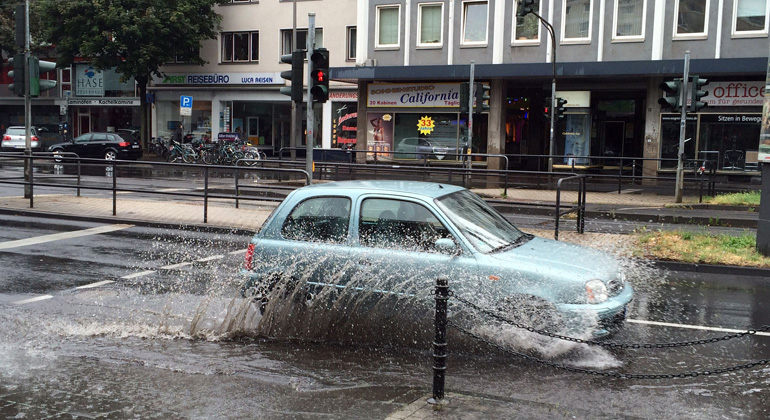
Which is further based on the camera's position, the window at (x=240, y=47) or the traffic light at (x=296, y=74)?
the window at (x=240, y=47)

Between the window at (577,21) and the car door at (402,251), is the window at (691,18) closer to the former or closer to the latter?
the window at (577,21)

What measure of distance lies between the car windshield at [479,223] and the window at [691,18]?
2461 centimetres

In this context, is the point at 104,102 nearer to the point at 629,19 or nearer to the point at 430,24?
the point at 430,24

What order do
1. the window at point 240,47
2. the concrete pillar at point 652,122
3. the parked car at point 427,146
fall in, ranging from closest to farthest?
the concrete pillar at point 652,122, the parked car at point 427,146, the window at point 240,47

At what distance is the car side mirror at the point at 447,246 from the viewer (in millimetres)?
6523

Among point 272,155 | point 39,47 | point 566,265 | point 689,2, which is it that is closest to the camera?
point 566,265

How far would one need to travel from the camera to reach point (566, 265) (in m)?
6.42

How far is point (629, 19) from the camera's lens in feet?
98.2

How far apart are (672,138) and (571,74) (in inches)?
186

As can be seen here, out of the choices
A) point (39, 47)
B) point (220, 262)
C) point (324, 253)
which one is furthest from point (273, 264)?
point (39, 47)

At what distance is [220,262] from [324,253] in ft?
15.1

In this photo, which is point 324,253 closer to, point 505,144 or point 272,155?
point 505,144

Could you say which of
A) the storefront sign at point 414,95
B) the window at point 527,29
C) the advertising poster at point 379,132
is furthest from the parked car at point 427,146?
the window at point 527,29

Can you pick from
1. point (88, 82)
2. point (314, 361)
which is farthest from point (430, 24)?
point (314, 361)
